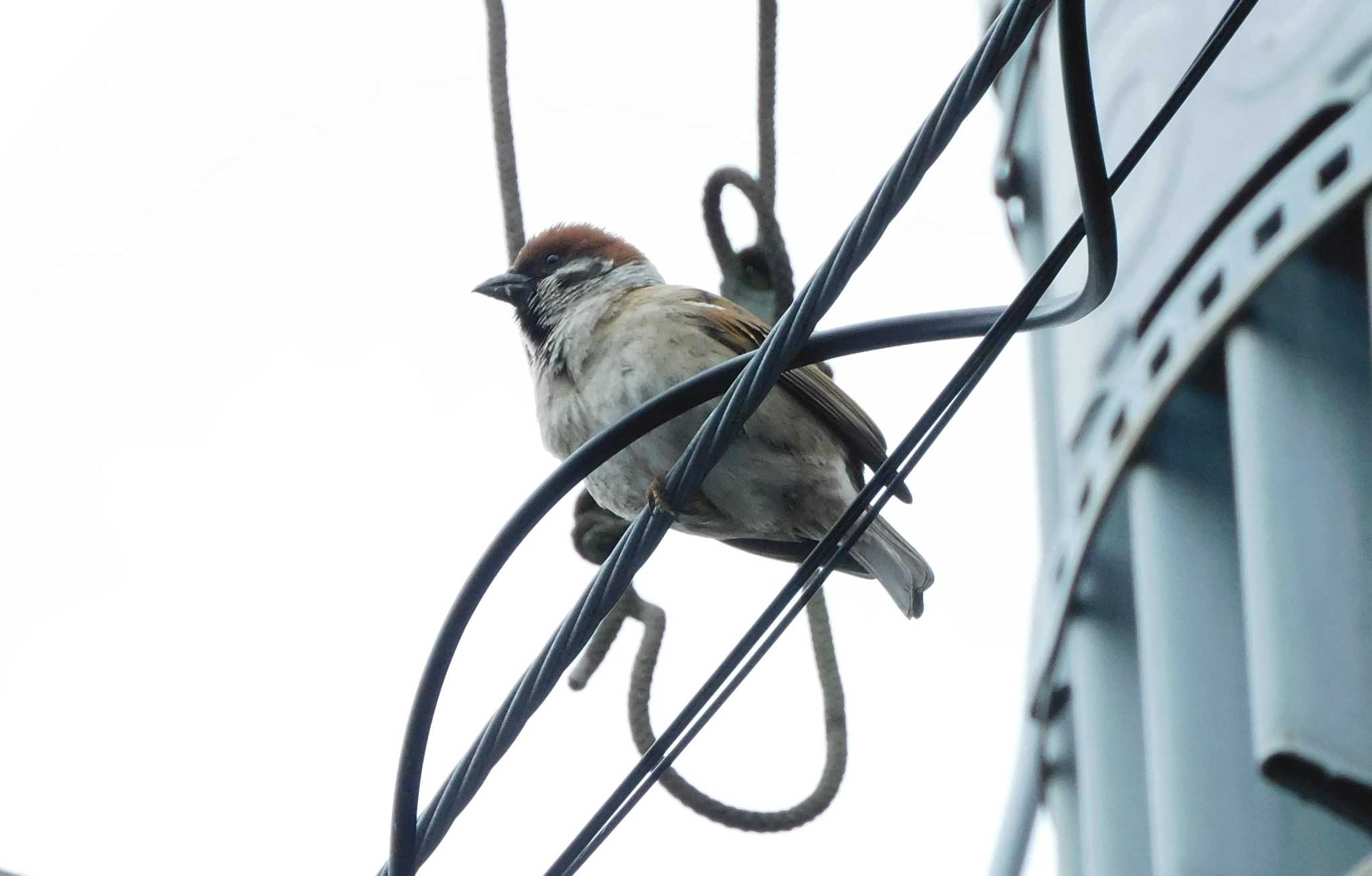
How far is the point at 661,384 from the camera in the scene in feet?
13.1

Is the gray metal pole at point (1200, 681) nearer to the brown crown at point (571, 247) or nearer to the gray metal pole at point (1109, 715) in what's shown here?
the gray metal pole at point (1109, 715)

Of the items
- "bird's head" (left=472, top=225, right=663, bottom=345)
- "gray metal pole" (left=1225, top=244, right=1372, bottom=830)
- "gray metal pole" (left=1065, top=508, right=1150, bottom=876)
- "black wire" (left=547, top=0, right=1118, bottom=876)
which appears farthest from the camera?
"bird's head" (left=472, top=225, right=663, bottom=345)

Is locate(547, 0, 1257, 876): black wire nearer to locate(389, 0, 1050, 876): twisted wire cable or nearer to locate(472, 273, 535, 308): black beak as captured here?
locate(389, 0, 1050, 876): twisted wire cable

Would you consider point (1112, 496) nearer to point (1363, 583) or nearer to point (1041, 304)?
point (1363, 583)

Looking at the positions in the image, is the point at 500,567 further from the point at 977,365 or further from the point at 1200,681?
the point at 1200,681

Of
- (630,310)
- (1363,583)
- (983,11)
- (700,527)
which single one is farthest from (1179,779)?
(983,11)

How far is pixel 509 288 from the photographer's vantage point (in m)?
4.85

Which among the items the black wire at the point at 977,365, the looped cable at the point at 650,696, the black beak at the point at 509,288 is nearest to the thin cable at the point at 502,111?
the black beak at the point at 509,288

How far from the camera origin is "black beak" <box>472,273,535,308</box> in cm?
482

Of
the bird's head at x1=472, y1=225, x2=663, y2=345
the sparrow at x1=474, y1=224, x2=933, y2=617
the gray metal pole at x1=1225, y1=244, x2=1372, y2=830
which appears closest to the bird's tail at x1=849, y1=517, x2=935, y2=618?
the sparrow at x1=474, y1=224, x2=933, y2=617

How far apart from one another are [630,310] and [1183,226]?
1439mm

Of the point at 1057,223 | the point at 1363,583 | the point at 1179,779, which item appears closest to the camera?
the point at 1363,583

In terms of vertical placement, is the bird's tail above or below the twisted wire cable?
above

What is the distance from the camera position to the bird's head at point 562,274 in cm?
468
